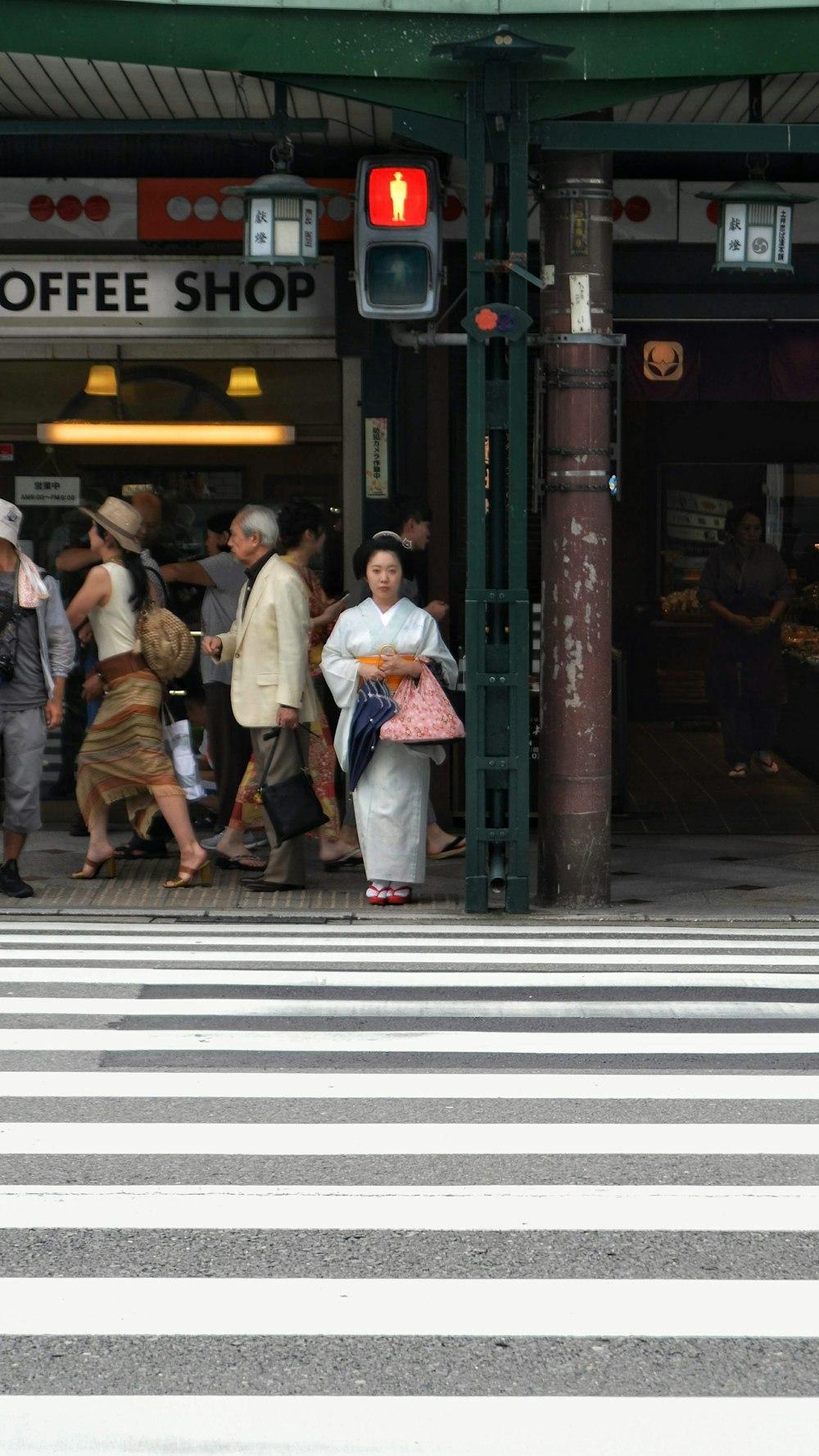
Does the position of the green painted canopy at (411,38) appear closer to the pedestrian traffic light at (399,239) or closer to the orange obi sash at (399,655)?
the pedestrian traffic light at (399,239)

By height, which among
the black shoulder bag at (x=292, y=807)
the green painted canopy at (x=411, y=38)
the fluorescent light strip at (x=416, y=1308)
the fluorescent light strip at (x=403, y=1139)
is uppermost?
the green painted canopy at (x=411, y=38)

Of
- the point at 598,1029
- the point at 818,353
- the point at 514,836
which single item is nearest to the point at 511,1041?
the point at 598,1029

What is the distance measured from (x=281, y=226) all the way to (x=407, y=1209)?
6.14 m

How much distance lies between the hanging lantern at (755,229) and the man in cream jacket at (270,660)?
2.67 meters

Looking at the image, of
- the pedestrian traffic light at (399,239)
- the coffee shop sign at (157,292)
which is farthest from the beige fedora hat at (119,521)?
the coffee shop sign at (157,292)

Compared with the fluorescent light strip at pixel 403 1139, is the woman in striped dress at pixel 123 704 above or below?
Result: above

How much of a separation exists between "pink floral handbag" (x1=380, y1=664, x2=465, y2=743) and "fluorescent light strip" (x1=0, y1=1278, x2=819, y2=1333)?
493cm

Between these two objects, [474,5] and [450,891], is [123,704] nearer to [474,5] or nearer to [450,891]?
[450,891]

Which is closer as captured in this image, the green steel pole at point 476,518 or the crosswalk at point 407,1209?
the crosswalk at point 407,1209

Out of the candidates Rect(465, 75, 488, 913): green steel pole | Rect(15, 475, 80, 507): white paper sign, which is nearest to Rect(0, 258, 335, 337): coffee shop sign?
Rect(15, 475, 80, 507): white paper sign

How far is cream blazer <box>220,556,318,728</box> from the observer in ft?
31.7

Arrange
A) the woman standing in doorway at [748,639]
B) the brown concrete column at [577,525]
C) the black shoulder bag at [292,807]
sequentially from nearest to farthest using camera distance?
1. the brown concrete column at [577,525]
2. the black shoulder bag at [292,807]
3. the woman standing in doorway at [748,639]

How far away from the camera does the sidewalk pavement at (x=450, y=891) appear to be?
9.41m

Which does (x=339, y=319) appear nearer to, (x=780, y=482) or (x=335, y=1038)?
(x=780, y=482)
